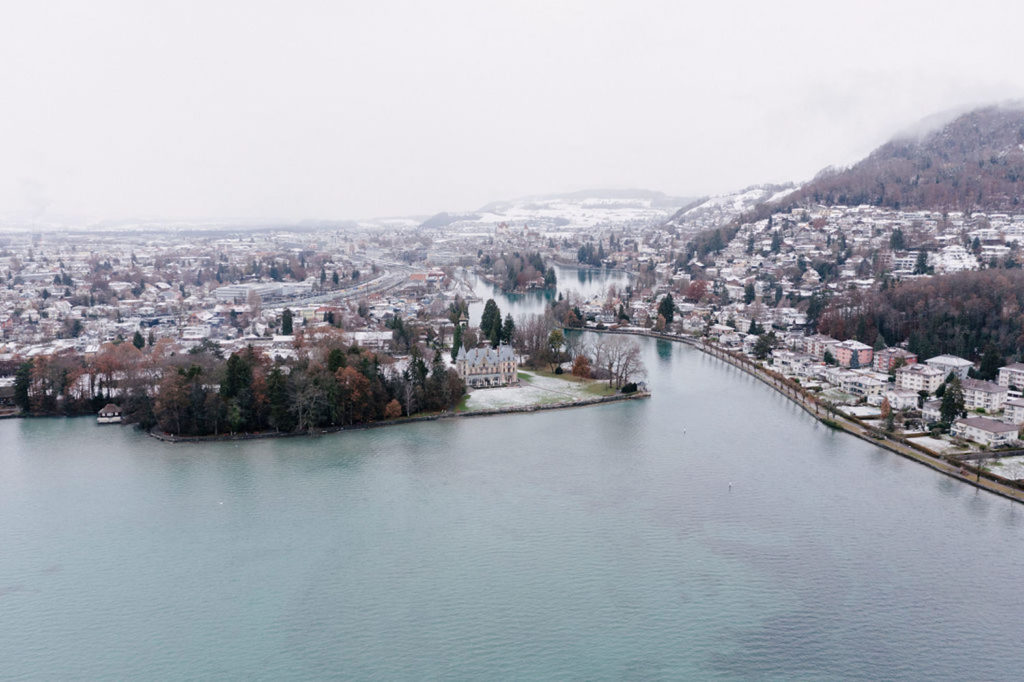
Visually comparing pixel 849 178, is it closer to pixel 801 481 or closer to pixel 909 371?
pixel 909 371

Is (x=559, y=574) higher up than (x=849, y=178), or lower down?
lower down

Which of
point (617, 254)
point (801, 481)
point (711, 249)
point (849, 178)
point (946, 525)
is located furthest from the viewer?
point (617, 254)

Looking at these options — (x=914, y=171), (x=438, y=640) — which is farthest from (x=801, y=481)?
(x=914, y=171)

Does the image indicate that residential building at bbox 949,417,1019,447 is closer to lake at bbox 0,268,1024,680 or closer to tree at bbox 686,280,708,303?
lake at bbox 0,268,1024,680

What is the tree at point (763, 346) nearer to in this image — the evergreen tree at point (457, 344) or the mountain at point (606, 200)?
the evergreen tree at point (457, 344)

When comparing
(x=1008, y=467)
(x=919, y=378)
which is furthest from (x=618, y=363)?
(x=1008, y=467)

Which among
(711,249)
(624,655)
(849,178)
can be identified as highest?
(849,178)

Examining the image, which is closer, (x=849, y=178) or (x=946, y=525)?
(x=946, y=525)
